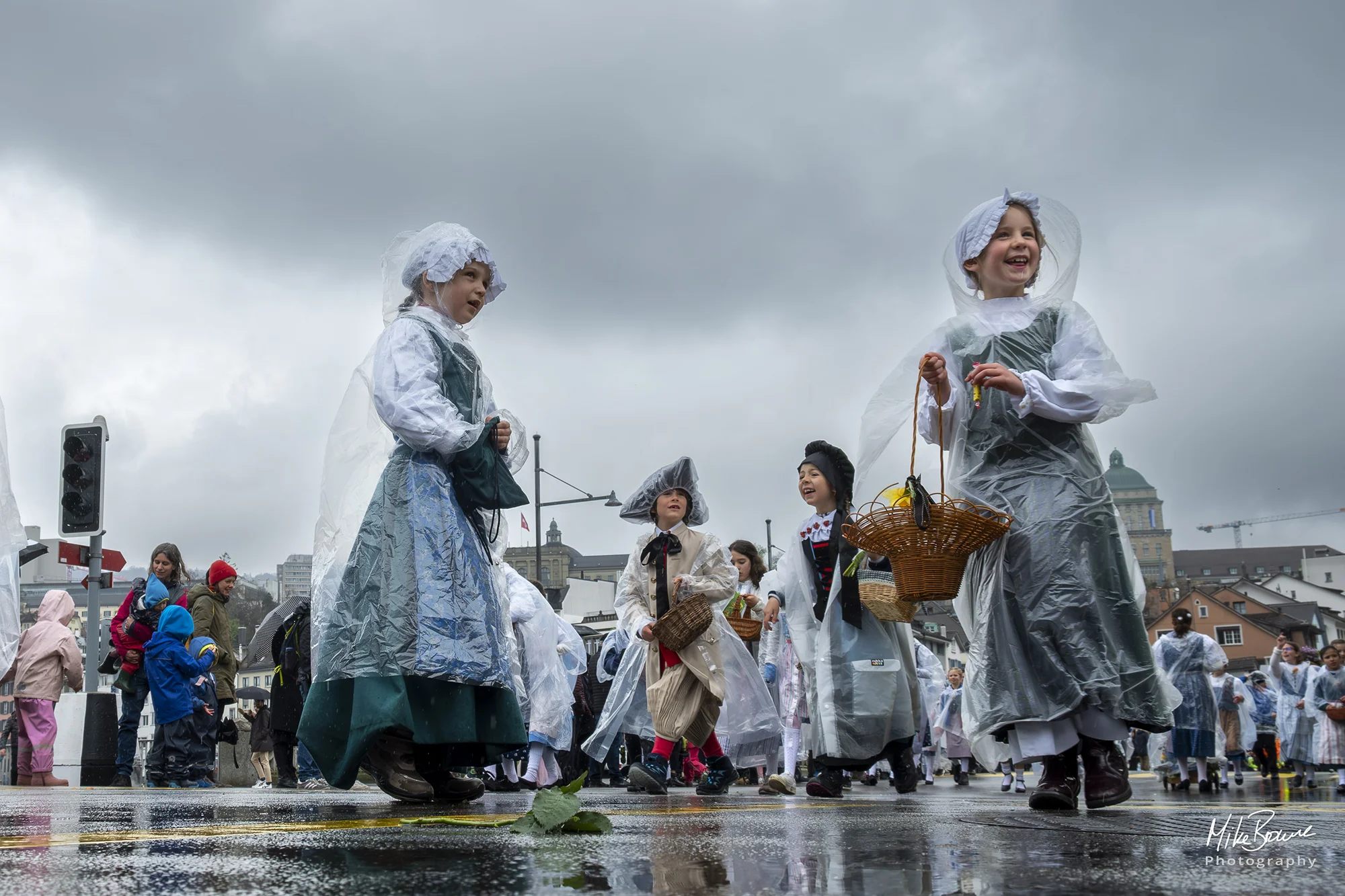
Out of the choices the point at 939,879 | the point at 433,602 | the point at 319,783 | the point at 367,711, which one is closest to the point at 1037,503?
the point at 433,602

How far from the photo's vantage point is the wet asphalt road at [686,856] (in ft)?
6.34

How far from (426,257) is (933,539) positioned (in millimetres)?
2560

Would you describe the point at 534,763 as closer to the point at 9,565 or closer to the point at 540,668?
the point at 540,668

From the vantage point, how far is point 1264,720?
67.6 ft

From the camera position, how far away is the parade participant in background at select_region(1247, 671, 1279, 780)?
20641 millimetres

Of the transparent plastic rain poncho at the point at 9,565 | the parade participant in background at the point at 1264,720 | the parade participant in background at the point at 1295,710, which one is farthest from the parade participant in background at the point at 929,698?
the transparent plastic rain poncho at the point at 9,565

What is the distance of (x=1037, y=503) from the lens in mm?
4730

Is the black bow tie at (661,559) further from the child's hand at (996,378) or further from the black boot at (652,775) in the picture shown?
the child's hand at (996,378)

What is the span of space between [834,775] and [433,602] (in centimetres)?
333

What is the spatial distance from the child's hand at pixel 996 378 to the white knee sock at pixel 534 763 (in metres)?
7.06

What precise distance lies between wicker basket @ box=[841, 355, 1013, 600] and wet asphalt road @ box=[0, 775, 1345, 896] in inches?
40.9

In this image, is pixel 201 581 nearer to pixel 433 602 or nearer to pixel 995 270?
pixel 433 602

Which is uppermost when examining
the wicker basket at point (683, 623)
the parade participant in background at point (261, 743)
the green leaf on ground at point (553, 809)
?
the wicker basket at point (683, 623)

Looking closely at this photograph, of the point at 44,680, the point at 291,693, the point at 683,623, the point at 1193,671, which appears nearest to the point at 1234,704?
the point at 1193,671
